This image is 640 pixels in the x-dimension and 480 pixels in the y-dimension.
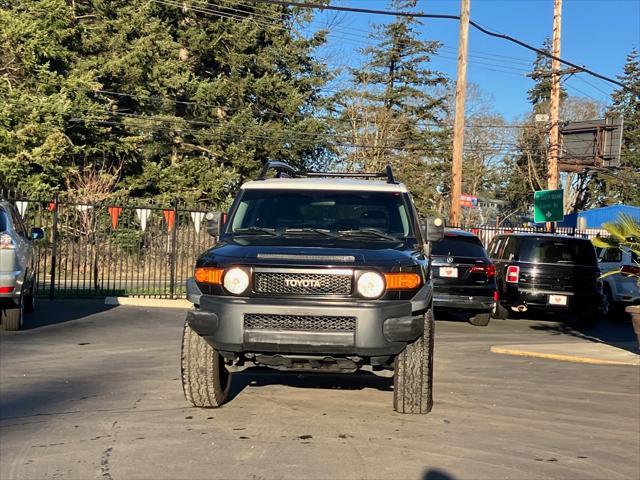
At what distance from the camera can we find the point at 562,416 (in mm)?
6883

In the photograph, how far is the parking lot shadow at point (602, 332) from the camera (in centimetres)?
1313

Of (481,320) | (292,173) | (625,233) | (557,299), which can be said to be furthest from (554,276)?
(292,173)

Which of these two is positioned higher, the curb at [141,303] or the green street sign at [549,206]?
the green street sign at [549,206]

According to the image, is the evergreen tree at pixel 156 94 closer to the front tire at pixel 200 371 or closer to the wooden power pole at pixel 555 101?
the wooden power pole at pixel 555 101

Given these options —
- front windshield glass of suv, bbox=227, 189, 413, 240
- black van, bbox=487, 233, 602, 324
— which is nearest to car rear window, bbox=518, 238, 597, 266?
black van, bbox=487, 233, 602, 324

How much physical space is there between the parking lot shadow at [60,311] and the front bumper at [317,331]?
7470mm

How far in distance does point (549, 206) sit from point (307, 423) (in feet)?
65.4

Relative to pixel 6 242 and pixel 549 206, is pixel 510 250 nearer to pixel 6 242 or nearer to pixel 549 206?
pixel 549 206

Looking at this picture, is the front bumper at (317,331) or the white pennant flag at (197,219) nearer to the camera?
the front bumper at (317,331)

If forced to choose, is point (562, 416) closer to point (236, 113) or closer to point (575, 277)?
point (575, 277)

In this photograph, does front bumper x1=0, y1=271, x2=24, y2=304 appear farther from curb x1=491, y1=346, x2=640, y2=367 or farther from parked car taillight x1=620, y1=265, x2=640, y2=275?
parked car taillight x1=620, y1=265, x2=640, y2=275

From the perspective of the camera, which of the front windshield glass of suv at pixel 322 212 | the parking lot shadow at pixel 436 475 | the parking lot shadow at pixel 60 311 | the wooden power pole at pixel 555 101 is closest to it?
the parking lot shadow at pixel 436 475

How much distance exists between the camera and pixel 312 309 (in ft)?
18.3

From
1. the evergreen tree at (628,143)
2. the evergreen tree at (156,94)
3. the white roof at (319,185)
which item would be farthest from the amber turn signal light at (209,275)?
the evergreen tree at (628,143)
